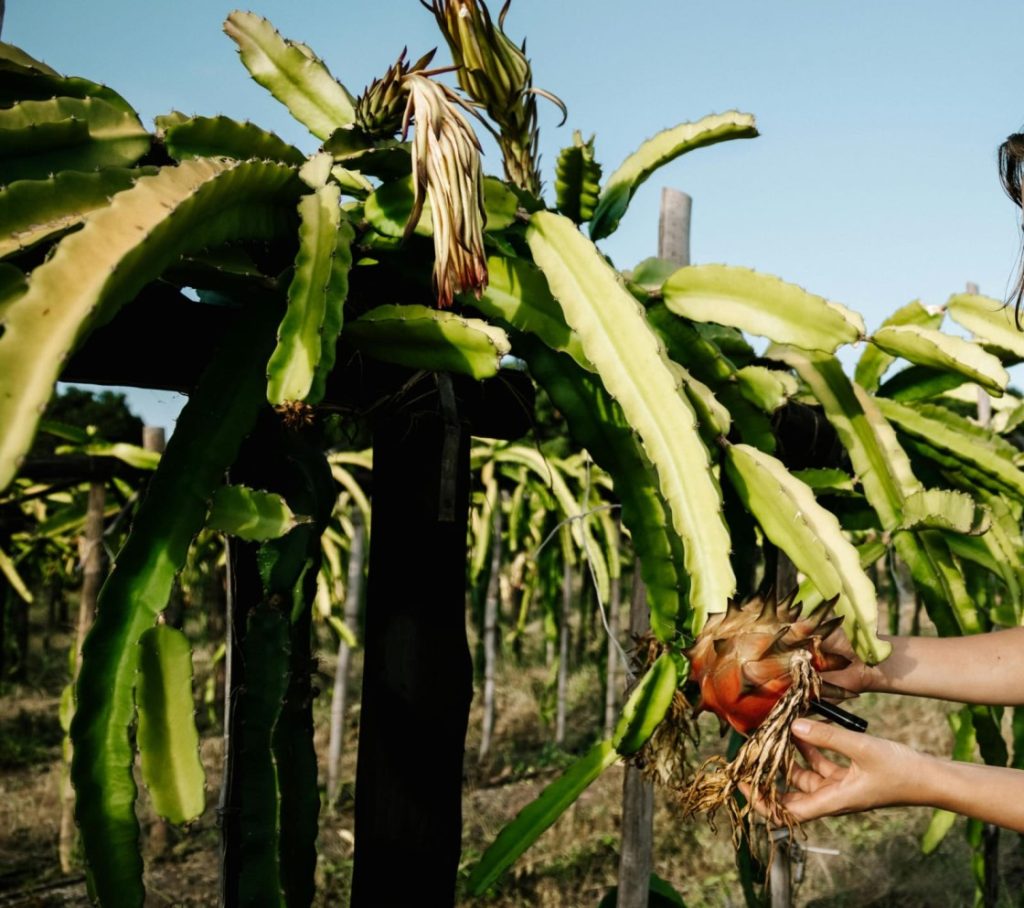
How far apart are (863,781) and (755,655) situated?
0.20m

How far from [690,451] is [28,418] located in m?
0.61

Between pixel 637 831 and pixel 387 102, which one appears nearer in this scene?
pixel 387 102

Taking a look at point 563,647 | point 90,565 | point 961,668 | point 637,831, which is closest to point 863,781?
point 961,668

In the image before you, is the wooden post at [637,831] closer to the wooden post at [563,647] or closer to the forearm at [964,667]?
the forearm at [964,667]

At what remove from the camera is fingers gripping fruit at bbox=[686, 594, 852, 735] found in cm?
84

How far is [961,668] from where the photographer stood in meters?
1.15

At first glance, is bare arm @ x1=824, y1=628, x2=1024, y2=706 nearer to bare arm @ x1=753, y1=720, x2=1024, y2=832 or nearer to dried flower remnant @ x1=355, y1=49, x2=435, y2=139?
bare arm @ x1=753, y1=720, x2=1024, y2=832

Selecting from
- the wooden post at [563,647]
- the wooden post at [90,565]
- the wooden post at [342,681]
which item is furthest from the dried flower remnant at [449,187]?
the wooden post at [563,647]

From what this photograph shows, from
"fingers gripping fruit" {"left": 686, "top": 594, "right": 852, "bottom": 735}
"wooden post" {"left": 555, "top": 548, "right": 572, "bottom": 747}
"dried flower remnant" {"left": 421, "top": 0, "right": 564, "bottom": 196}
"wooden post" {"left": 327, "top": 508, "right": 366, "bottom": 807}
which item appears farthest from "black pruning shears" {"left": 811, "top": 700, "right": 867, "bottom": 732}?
"wooden post" {"left": 555, "top": 548, "right": 572, "bottom": 747}

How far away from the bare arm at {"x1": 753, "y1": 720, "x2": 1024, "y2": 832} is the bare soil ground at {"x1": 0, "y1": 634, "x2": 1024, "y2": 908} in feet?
7.03

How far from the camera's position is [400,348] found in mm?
967

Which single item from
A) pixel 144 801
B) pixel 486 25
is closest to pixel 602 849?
pixel 144 801

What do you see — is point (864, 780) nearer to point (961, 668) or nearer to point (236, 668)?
point (961, 668)

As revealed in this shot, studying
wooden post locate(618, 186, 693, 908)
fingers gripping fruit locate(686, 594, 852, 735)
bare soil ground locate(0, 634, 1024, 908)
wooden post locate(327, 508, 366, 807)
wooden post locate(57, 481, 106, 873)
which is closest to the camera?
fingers gripping fruit locate(686, 594, 852, 735)
